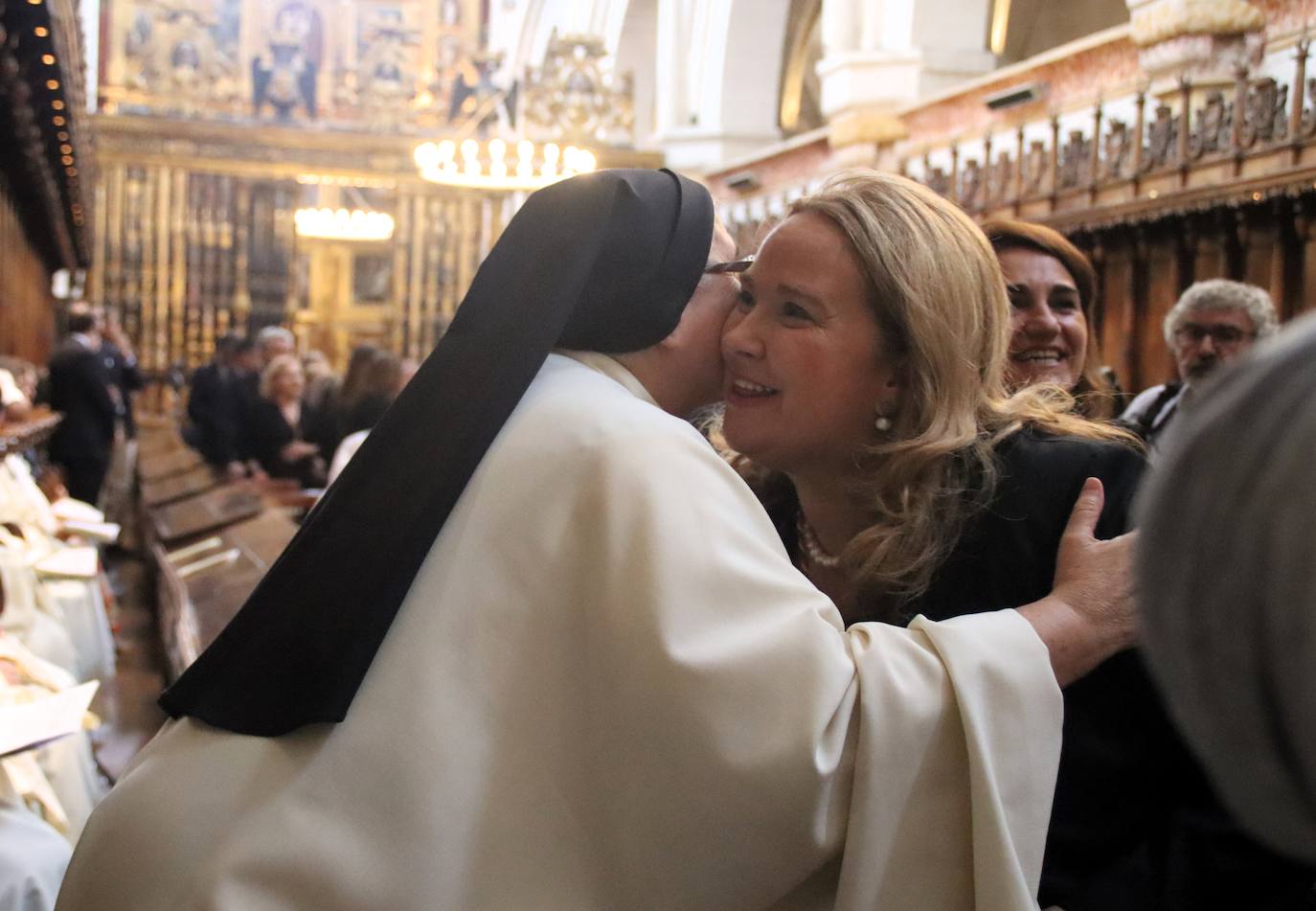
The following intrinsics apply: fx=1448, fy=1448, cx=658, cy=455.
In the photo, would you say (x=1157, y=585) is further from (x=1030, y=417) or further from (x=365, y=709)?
(x=1030, y=417)

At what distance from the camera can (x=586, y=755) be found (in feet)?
5.20

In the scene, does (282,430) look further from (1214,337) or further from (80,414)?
(1214,337)

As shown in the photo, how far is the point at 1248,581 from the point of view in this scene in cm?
47

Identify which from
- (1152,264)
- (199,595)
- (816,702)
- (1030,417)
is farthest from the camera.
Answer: (1152,264)

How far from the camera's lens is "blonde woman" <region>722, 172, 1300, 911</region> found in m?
1.81

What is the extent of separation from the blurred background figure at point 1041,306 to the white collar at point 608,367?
1209 millimetres

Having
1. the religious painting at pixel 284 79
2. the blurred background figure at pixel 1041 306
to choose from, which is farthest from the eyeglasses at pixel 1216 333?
the religious painting at pixel 284 79

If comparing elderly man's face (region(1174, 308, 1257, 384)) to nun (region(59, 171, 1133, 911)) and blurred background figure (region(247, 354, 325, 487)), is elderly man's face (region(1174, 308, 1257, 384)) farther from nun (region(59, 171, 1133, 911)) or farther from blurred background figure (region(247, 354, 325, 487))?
blurred background figure (region(247, 354, 325, 487))

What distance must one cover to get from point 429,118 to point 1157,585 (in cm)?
2179

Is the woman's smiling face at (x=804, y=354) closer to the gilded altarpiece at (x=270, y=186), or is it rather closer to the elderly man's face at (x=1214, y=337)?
the elderly man's face at (x=1214, y=337)

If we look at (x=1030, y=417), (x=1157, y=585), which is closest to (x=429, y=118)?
(x=1030, y=417)

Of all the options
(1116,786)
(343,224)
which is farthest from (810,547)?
(343,224)

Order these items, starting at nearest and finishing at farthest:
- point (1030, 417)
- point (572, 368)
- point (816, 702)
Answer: point (816, 702) → point (572, 368) → point (1030, 417)

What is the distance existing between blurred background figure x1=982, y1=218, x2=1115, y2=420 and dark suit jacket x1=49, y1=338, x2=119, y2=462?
8.17m
